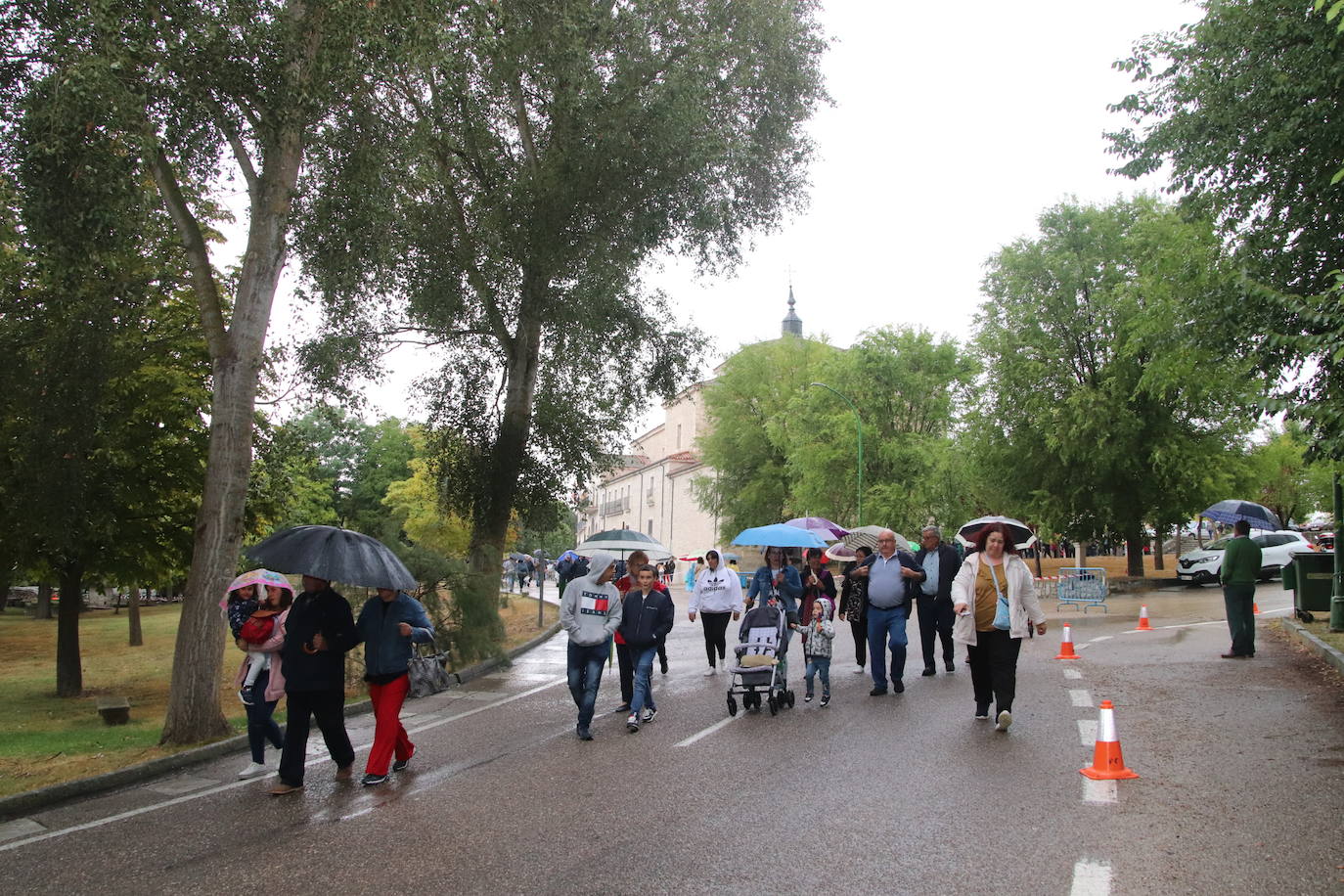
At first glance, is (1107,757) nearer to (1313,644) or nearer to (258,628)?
(258,628)

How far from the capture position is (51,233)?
879 centimetres

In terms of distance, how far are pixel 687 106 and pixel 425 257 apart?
5.35 metres

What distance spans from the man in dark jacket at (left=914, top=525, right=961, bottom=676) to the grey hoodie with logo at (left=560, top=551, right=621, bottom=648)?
13.2ft

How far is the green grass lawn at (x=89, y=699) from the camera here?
8766mm

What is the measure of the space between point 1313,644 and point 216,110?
15.3m

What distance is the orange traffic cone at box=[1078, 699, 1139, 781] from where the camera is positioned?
6.58 m

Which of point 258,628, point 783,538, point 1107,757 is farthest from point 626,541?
point 1107,757

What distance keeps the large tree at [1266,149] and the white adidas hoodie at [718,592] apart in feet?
20.9

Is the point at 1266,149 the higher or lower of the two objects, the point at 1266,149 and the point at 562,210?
the lower

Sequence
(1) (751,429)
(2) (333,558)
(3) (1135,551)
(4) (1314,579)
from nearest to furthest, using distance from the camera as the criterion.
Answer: (2) (333,558) < (4) (1314,579) < (3) (1135,551) < (1) (751,429)

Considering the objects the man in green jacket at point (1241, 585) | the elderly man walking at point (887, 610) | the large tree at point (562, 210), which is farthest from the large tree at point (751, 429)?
the elderly man walking at point (887, 610)

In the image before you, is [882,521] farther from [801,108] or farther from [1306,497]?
[1306,497]

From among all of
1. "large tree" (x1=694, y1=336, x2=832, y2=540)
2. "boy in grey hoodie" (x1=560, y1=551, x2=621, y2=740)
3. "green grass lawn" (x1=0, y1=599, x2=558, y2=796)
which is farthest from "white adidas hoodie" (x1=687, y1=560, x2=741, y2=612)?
"large tree" (x1=694, y1=336, x2=832, y2=540)

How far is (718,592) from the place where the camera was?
40.4ft
